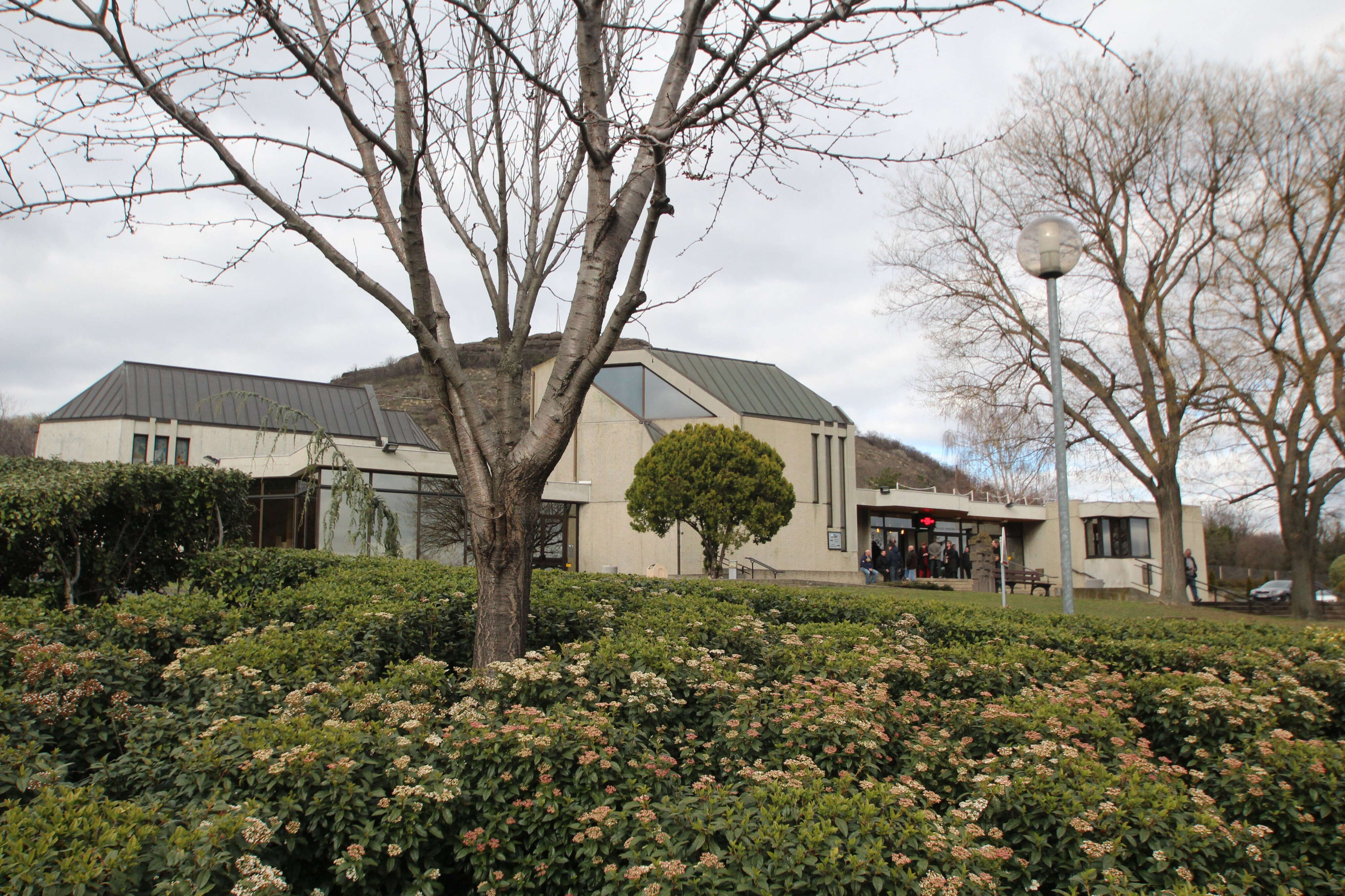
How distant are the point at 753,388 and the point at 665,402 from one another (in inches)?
208

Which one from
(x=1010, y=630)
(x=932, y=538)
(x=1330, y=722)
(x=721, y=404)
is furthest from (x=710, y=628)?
(x=932, y=538)

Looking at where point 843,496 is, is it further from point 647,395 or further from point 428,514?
point 428,514

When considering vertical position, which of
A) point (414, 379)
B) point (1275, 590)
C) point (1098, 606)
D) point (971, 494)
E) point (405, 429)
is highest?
point (414, 379)

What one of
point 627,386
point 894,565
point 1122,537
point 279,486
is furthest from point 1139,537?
point 279,486

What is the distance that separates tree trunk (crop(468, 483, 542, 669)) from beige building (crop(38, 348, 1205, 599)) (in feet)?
28.3

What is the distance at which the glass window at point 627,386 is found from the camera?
88.7ft

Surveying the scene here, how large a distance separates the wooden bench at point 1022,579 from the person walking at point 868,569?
4.05 m

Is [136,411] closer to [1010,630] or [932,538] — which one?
[932,538]

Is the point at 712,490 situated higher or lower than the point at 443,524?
higher

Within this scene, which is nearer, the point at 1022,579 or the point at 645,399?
the point at 1022,579

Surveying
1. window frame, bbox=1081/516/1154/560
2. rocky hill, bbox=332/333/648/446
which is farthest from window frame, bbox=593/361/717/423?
rocky hill, bbox=332/333/648/446

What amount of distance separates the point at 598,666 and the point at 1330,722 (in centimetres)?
401

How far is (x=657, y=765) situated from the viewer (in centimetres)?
346

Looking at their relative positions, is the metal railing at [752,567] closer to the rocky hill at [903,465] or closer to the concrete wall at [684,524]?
the concrete wall at [684,524]
